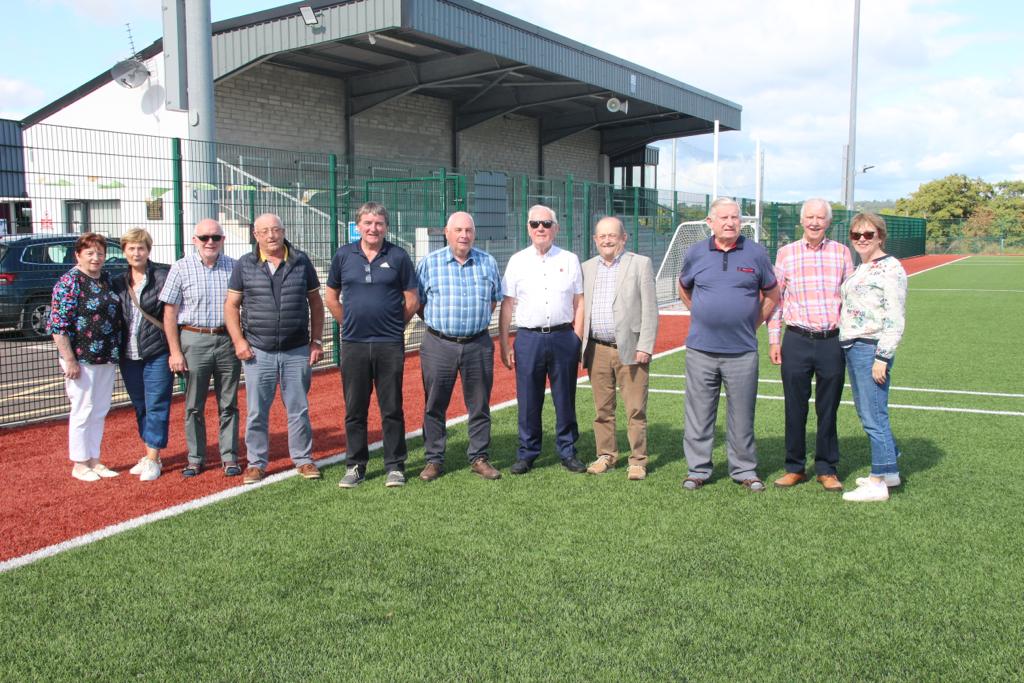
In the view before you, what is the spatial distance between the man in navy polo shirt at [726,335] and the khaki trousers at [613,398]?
13.3 inches

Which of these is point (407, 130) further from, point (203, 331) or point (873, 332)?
point (873, 332)

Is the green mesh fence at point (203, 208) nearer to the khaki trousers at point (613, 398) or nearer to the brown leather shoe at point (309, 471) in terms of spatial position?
the brown leather shoe at point (309, 471)

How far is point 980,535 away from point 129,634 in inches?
166

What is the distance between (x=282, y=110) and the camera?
70.0ft

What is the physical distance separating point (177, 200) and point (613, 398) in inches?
189

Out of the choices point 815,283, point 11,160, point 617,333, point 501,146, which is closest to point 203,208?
point 11,160

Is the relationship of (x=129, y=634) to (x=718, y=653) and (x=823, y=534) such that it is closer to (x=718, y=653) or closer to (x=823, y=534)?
(x=718, y=653)

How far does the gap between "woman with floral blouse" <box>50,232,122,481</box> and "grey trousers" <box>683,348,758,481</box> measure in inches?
153

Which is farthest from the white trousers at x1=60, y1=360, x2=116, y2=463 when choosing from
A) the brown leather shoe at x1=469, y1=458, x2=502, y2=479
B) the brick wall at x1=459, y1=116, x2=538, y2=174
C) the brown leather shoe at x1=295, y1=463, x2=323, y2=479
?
the brick wall at x1=459, y1=116, x2=538, y2=174

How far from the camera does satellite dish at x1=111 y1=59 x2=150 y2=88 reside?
18.5m

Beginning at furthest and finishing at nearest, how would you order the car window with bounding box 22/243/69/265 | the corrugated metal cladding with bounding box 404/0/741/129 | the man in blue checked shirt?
1. the corrugated metal cladding with bounding box 404/0/741/129
2. the car window with bounding box 22/243/69/265
3. the man in blue checked shirt

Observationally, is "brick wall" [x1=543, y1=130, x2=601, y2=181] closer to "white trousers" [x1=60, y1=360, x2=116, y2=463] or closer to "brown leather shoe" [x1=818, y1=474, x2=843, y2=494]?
"white trousers" [x1=60, y1=360, x2=116, y2=463]

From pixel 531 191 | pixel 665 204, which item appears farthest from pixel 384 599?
pixel 665 204

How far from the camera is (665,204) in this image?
18.1m
